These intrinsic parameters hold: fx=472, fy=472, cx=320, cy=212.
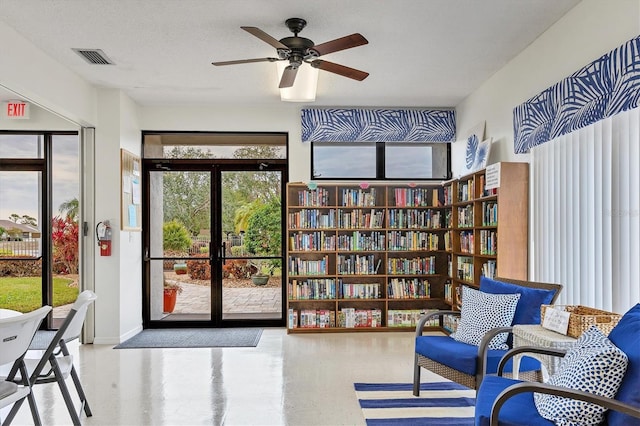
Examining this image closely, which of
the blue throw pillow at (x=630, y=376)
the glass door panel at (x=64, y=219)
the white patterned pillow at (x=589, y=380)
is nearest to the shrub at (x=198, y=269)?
the glass door panel at (x=64, y=219)

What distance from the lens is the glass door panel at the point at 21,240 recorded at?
6219 millimetres

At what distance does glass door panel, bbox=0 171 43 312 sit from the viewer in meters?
6.22

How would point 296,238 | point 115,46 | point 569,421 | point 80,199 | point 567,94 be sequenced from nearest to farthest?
point 569,421, point 567,94, point 115,46, point 80,199, point 296,238

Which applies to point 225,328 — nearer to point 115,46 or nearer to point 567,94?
point 115,46

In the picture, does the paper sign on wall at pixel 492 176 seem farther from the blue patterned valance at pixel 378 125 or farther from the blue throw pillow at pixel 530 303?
the blue patterned valance at pixel 378 125

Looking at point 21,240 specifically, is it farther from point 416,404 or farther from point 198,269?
point 416,404

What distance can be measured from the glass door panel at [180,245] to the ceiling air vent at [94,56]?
1.93m

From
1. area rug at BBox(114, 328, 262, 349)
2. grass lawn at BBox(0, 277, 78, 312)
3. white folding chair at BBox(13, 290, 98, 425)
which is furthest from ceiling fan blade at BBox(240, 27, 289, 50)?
grass lawn at BBox(0, 277, 78, 312)

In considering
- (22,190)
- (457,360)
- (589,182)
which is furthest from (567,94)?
(22,190)

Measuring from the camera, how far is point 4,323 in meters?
2.19

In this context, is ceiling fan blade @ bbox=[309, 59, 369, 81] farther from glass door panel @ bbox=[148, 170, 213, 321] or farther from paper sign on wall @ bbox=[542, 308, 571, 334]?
glass door panel @ bbox=[148, 170, 213, 321]

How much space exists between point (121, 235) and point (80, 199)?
617mm

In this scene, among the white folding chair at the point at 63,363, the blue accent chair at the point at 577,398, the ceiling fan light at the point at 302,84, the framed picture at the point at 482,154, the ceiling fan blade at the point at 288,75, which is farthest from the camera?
the framed picture at the point at 482,154

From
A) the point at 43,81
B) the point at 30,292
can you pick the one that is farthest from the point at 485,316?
the point at 30,292
